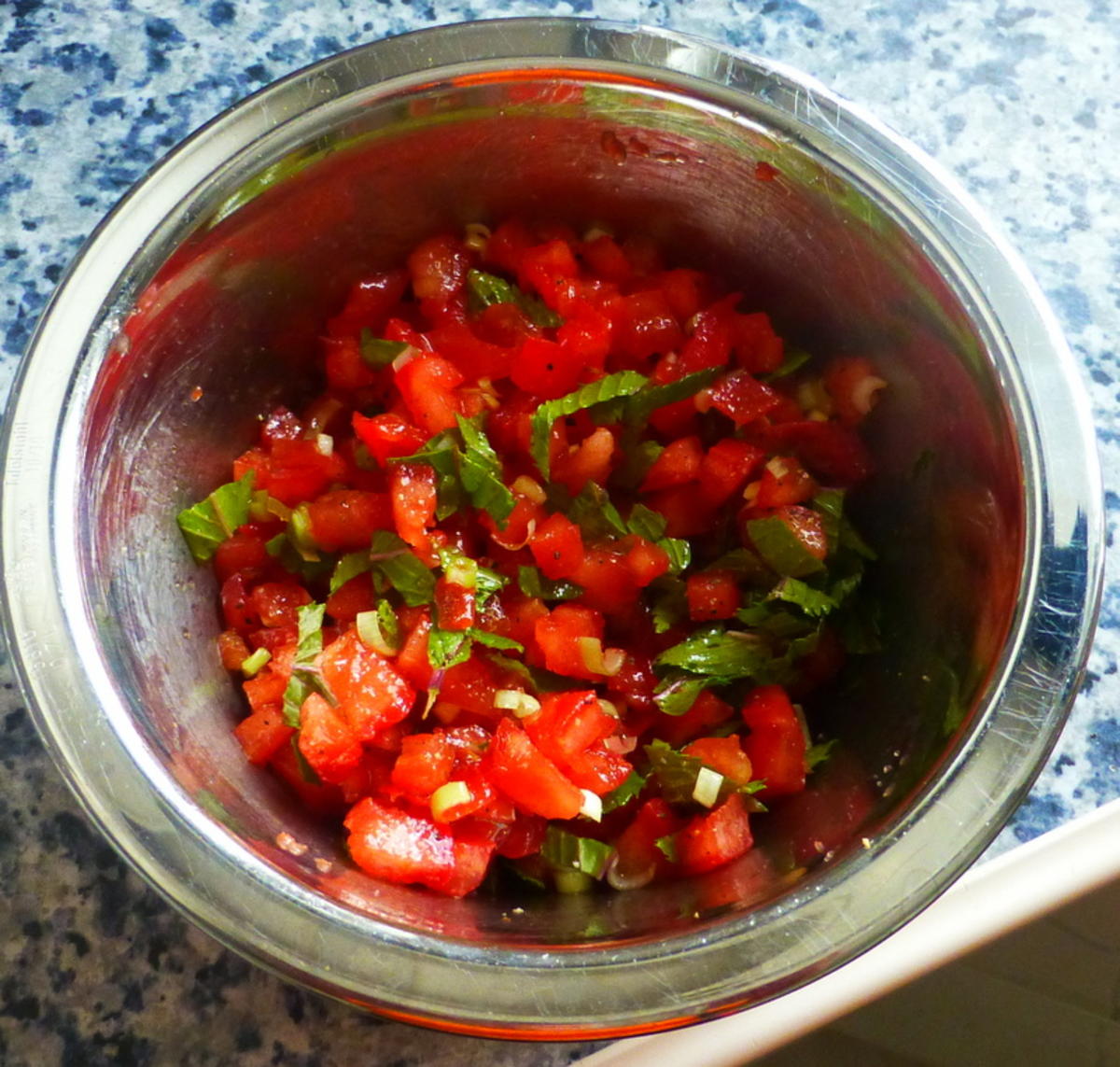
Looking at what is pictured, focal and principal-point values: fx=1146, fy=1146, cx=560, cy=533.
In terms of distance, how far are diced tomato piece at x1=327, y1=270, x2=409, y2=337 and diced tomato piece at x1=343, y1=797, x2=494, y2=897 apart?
1.75 ft

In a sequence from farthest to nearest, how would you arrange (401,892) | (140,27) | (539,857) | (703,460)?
1. (140,27)
2. (703,460)
3. (539,857)
4. (401,892)

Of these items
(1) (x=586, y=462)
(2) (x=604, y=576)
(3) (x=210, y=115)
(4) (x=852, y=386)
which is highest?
(3) (x=210, y=115)

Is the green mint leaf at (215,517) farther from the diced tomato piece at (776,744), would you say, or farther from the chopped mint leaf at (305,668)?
the diced tomato piece at (776,744)

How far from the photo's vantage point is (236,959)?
1.19 metres

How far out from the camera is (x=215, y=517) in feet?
4.01

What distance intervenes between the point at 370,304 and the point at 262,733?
49 centimetres

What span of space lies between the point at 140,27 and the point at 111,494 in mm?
693

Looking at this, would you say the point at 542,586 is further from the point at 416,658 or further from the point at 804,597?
the point at 804,597

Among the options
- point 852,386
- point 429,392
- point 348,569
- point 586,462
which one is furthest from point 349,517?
point 852,386

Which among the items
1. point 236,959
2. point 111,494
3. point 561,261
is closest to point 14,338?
point 111,494

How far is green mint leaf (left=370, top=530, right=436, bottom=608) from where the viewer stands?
120cm

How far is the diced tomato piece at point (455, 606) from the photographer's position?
1.18m

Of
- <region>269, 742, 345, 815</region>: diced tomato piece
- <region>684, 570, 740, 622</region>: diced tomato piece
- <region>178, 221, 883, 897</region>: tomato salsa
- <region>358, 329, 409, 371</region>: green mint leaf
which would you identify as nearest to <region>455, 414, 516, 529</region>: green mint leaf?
<region>178, 221, 883, 897</region>: tomato salsa

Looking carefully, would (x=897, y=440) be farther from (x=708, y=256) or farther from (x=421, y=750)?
(x=421, y=750)
